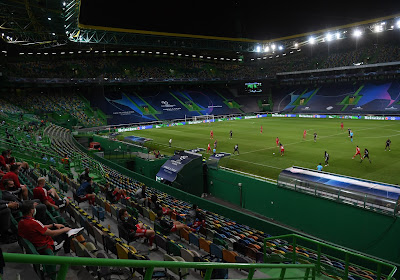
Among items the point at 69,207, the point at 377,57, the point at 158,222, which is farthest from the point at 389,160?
the point at 377,57

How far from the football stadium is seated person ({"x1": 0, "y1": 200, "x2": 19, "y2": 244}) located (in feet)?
0.12

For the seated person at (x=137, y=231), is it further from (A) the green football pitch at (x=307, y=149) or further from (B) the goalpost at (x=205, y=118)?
(B) the goalpost at (x=205, y=118)

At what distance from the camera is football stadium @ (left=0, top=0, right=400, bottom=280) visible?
783 cm

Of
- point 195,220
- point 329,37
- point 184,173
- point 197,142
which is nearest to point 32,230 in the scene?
point 195,220

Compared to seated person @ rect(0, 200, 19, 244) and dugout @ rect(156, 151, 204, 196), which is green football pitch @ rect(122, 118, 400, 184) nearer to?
dugout @ rect(156, 151, 204, 196)

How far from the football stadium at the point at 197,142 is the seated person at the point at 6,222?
4 cm

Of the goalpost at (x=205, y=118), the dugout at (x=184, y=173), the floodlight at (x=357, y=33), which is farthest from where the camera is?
the goalpost at (x=205, y=118)

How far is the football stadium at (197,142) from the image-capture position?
7828mm

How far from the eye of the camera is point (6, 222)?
5633 millimetres

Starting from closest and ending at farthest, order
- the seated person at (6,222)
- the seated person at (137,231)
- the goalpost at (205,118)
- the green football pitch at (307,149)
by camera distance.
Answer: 1. the seated person at (6,222)
2. the seated person at (137,231)
3. the green football pitch at (307,149)
4. the goalpost at (205,118)

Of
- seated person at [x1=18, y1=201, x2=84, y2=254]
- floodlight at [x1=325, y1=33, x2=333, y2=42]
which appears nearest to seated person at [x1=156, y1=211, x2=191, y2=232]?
seated person at [x1=18, y1=201, x2=84, y2=254]

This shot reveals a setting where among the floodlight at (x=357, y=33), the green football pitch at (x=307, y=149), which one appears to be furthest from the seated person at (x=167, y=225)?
the floodlight at (x=357, y=33)

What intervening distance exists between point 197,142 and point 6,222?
33.3 metres

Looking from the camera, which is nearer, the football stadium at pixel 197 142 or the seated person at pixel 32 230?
the seated person at pixel 32 230
